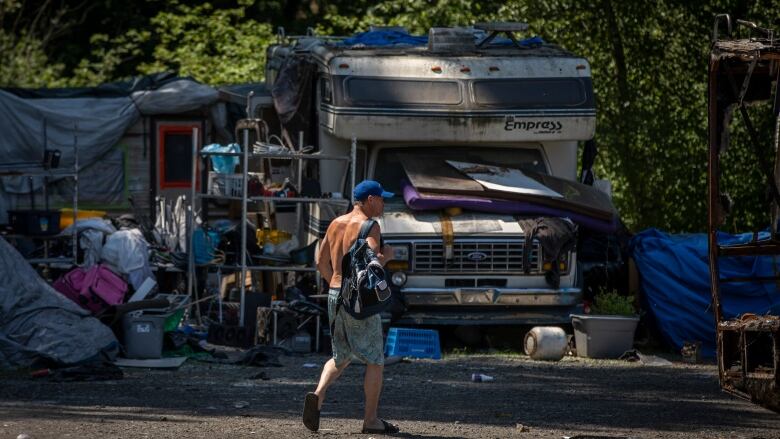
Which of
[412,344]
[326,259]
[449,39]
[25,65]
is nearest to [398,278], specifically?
[412,344]

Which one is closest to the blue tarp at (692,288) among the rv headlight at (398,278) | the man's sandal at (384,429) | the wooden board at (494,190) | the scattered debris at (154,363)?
the wooden board at (494,190)

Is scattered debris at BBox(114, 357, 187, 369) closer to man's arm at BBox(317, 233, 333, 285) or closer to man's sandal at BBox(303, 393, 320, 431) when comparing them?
man's arm at BBox(317, 233, 333, 285)

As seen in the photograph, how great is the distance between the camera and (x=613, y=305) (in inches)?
533

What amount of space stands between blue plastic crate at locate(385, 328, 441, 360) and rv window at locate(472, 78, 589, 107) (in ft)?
8.09

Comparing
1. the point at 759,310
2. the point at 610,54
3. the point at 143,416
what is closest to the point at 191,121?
the point at 610,54

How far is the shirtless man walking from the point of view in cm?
848

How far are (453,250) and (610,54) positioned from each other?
6.32 meters

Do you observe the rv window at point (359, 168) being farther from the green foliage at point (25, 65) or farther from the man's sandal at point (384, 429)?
the green foliage at point (25, 65)

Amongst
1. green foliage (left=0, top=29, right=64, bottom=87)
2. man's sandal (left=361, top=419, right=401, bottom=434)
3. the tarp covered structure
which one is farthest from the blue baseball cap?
green foliage (left=0, top=29, right=64, bottom=87)

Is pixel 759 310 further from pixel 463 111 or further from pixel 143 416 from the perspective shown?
pixel 143 416

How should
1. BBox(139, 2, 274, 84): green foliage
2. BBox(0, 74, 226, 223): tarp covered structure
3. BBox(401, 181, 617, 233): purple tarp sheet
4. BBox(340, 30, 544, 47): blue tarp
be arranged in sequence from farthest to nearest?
BBox(139, 2, 274, 84): green foliage
BBox(0, 74, 226, 223): tarp covered structure
BBox(340, 30, 544, 47): blue tarp
BBox(401, 181, 617, 233): purple tarp sheet

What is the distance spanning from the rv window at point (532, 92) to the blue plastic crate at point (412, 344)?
2466 mm

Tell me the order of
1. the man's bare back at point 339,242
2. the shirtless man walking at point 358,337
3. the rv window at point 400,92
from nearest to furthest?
the shirtless man walking at point 358,337 < the man's bare back at point 339,242 < the rv window at point 400,92

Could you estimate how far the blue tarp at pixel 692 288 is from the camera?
44.2 feet
